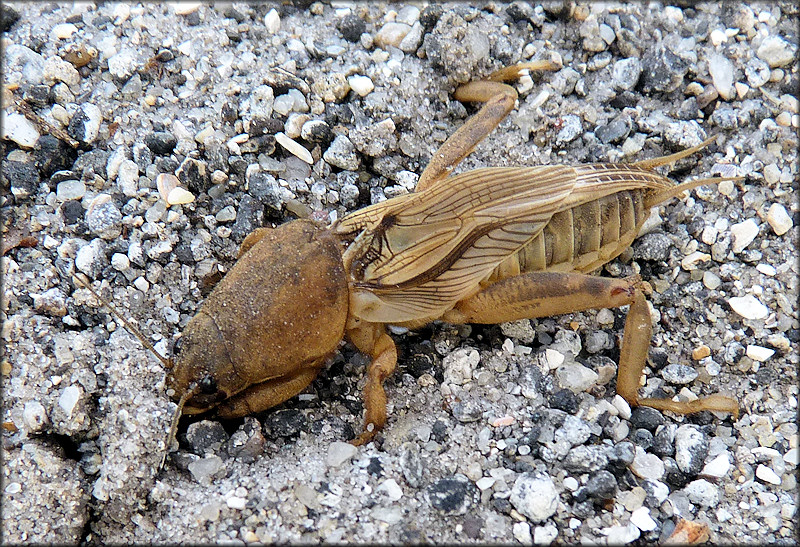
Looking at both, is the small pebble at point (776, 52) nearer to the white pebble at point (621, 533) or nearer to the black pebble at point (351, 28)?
the black pebble at point (351, 28)

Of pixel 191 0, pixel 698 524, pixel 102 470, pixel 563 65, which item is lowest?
pixel 698 524

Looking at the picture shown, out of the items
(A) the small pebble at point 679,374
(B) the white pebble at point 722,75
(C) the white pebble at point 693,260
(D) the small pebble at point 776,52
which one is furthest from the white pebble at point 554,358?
(D) the small pebble at point 776,52

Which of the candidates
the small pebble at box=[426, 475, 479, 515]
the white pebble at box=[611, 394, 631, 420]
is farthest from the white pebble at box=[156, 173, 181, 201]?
the white pebble at box=[611, 394, 631, 420]

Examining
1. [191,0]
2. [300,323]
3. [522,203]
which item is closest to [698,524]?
[522,203]

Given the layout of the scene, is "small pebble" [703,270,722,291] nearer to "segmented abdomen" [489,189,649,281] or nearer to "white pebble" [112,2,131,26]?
"segmented abdomen" [489,189,649,281]

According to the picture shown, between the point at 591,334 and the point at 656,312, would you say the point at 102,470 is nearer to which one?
the point at 591,334
